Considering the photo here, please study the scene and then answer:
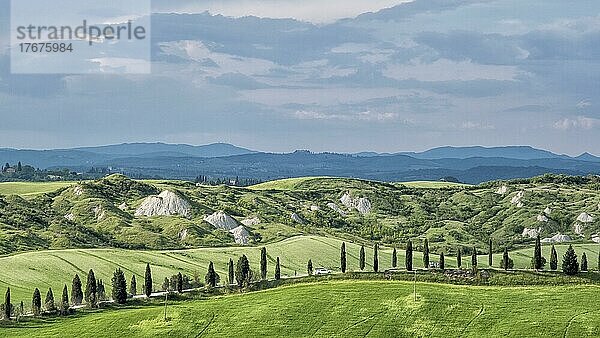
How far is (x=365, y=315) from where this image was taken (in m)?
155

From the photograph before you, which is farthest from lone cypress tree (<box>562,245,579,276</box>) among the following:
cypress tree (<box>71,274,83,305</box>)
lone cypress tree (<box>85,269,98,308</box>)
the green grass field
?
cypress tree (<box>71,274,83,305</box>)

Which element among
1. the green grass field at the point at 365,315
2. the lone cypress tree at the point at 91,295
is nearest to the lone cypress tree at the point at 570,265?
the green grass field at the point at 365,315

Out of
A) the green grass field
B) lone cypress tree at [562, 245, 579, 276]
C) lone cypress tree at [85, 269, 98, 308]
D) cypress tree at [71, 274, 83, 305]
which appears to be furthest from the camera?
lone cypress tree at [562, 245, 579, 276]

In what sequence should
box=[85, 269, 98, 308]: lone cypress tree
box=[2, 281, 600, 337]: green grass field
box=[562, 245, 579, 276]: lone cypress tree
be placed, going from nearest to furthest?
1. box=[2, 281, 600, 337]: green grass field
2. box=[85, 269, 98, 308]: lone cypress tree
3. box=[562, 245, 579, 276]: lone cypress tree

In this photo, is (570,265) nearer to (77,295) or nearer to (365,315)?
(365,315)

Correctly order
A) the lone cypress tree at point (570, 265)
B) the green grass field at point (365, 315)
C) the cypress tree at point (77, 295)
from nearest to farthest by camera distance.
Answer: the green grass field at point (365, 315) < the cypress tree at point (77, 295) < the lone cypress tree at point (570, 265)

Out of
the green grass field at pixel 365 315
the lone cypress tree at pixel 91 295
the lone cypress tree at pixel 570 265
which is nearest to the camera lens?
the green grass field at pixel 365 315

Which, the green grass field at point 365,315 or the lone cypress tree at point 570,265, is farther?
the lone cypress tree at point 570,265

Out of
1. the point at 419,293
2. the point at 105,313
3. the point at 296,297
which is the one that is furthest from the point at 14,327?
the point at 419,293

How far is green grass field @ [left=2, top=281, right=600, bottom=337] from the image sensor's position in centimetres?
14712

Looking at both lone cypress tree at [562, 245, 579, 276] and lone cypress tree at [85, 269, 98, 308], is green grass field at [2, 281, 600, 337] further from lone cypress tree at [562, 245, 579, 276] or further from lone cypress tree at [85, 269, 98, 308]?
lone cypress tree at [562, 245, 579, 276]

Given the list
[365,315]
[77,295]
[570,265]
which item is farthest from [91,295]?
[570,265]

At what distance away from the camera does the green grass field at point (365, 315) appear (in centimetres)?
14712

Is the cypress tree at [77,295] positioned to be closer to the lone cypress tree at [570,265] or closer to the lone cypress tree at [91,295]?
the lone cypress tree at [91,295]
